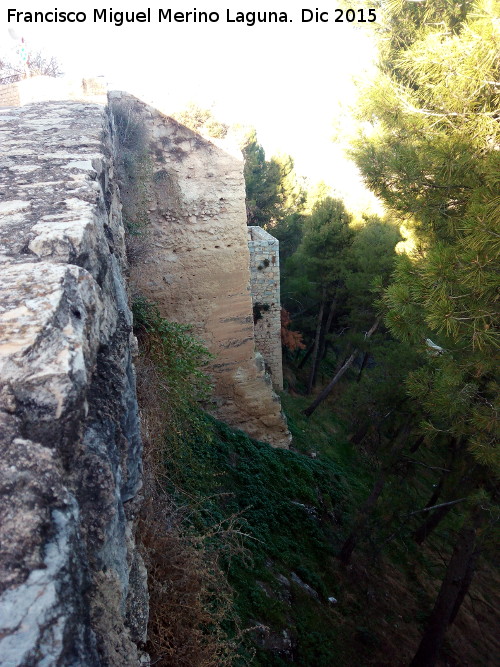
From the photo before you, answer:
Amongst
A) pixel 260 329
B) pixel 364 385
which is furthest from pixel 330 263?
pixel 364 385

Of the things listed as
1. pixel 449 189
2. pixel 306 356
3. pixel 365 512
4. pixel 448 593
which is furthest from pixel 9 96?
pixel 306 356

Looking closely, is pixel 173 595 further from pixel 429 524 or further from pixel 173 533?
pixel 429 524

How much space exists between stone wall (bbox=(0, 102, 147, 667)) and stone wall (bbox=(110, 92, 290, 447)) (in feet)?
12.2

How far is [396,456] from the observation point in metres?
6.26

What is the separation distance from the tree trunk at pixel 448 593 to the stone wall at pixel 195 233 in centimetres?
334

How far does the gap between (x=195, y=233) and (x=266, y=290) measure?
4556 millimetres

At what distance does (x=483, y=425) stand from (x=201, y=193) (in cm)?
402

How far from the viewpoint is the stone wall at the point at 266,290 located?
9.76m

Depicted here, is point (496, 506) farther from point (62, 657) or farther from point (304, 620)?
point (62, 657)

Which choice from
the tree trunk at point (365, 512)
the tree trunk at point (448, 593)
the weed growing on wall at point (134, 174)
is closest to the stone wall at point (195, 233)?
the weed growing on wall at point (134, 174)

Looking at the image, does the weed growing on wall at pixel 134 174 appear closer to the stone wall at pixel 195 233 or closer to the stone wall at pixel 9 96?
the stone wall at pixel 195 233

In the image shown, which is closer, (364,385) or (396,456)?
(396,456)

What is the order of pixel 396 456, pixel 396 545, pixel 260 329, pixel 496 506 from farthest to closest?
pixel 260 329 → pixel 396 545 → pixel 396 456 → pixel 496 506

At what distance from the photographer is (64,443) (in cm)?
100
